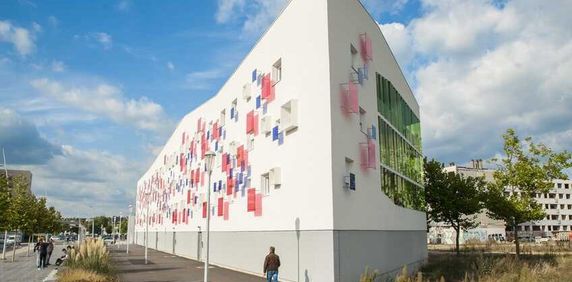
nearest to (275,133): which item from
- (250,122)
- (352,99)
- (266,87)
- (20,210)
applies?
(266,87)

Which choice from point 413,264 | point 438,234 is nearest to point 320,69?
point 413,264

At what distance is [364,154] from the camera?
66.3ft

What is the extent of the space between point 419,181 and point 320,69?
20.1 m

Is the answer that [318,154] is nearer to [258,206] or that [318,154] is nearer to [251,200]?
[258,206]

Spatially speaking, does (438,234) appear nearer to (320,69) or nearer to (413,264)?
(413,264)

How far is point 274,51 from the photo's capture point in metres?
22.8

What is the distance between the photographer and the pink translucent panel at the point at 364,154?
20.0 metres

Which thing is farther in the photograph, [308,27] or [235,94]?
[235,94]

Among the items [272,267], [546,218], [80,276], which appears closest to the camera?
[272,267]

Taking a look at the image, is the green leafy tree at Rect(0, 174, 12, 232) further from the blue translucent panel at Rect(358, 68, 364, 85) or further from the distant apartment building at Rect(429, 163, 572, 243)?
the distant apartment building at Rect(429, 163, 572, 243)

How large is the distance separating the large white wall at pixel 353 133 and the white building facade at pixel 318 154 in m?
0.05

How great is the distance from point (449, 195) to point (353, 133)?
21.5m

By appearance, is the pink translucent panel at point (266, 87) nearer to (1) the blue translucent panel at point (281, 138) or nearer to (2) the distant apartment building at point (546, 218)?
(1) the blue translucent panel at point (281, 138)

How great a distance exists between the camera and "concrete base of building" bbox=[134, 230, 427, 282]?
55.2 ft
